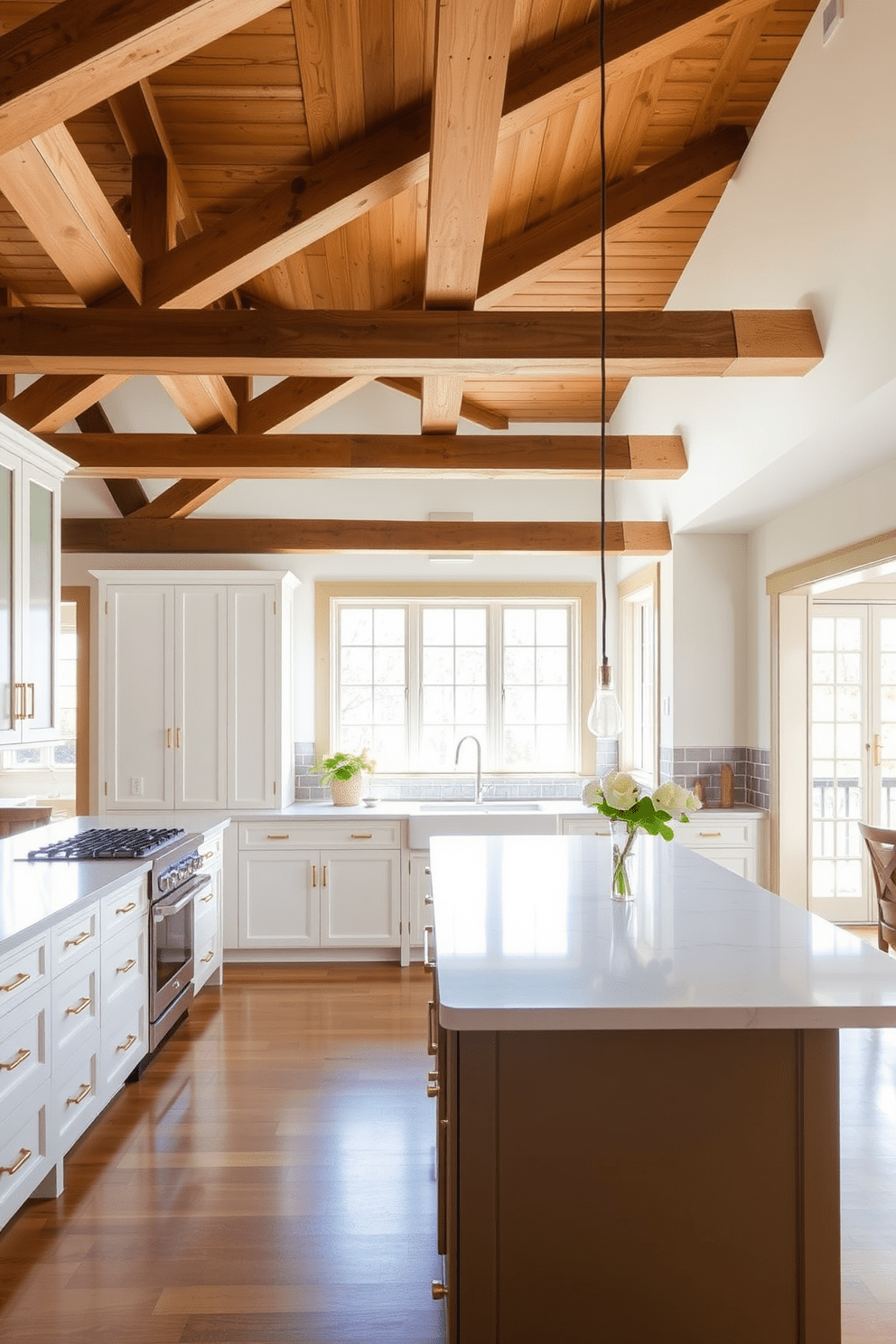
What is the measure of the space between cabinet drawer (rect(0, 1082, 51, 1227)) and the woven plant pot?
3.20 metres

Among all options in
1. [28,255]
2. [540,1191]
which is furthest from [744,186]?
[540,1191]

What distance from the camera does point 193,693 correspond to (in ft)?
18.4

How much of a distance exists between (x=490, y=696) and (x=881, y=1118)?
11.8 ft

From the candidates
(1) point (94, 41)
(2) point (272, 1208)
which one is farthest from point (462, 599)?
(1) point (94, 41)

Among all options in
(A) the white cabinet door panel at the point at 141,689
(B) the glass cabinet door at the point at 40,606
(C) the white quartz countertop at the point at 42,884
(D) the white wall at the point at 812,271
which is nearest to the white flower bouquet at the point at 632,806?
(D) the white wall at the point at 812,271

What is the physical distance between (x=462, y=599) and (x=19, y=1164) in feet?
14.4

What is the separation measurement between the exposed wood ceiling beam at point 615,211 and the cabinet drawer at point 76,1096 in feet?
11.4

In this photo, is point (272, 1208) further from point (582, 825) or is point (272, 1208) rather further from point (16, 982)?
point (582, 825)

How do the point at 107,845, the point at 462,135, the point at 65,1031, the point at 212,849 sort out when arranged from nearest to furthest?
the point at 462,135 < the point at 65,1031 < the point at 107,845 < the point at 212,849

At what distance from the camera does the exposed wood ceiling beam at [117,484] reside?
5793mm

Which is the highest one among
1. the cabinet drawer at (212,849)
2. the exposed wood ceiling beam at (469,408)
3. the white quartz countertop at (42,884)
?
the exposed wood ceiling beam at (469,408)

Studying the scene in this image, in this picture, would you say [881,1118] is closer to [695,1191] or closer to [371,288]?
[695,1191]

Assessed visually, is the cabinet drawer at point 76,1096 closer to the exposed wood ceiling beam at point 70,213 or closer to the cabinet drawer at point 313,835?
the cabinet drawer at point 313,835

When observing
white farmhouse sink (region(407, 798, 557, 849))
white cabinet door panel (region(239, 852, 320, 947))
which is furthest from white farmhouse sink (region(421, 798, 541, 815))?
white cabinet door panel (region(239, 852, 320, 947))
